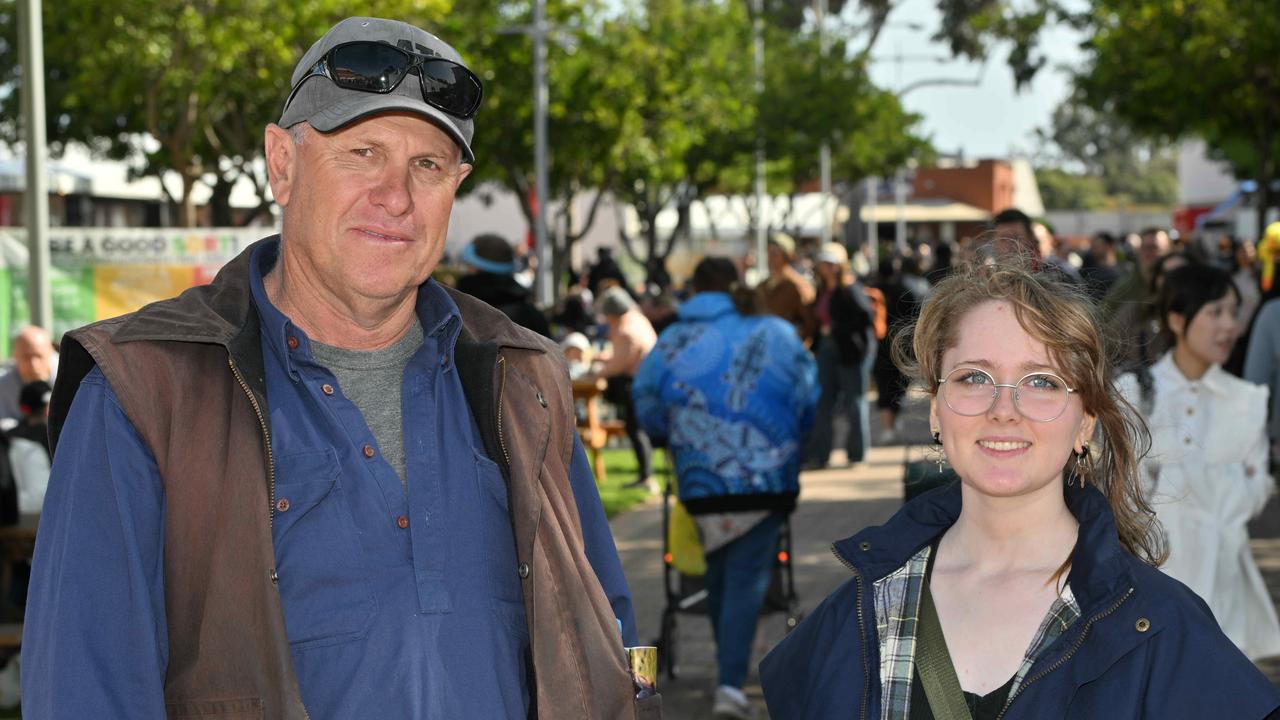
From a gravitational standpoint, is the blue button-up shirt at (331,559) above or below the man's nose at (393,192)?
below

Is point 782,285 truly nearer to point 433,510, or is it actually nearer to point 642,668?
point 642,668

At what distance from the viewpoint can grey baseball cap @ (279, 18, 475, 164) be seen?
9.20 feet

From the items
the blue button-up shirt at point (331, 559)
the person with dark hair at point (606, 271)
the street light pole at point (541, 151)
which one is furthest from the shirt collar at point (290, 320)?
the street light pole at point (541, 151)

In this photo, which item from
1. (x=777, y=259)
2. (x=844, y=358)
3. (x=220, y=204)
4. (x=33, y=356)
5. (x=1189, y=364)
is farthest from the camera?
(x=220, y=204)

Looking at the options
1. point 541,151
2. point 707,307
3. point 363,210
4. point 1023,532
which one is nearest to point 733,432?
point 707,307

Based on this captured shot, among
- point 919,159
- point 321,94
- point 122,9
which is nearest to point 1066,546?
point 321,94

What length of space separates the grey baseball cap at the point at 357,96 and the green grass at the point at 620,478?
8807mm

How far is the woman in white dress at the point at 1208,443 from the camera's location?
6379 mm

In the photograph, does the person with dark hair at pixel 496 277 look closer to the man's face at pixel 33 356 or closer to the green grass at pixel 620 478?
the man's face at pixel 33 356

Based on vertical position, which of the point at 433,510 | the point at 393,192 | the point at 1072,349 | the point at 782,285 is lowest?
the point at 433,510

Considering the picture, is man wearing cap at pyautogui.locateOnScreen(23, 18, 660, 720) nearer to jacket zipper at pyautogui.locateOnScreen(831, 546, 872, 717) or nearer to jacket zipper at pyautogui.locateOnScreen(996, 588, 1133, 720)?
jacket zipper at pyautogui.locateOnScreen(831, 546, 872, 717)

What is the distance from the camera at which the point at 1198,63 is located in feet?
85.8

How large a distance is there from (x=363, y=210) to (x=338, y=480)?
0.49 metres

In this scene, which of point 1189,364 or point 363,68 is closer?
point 363,68
